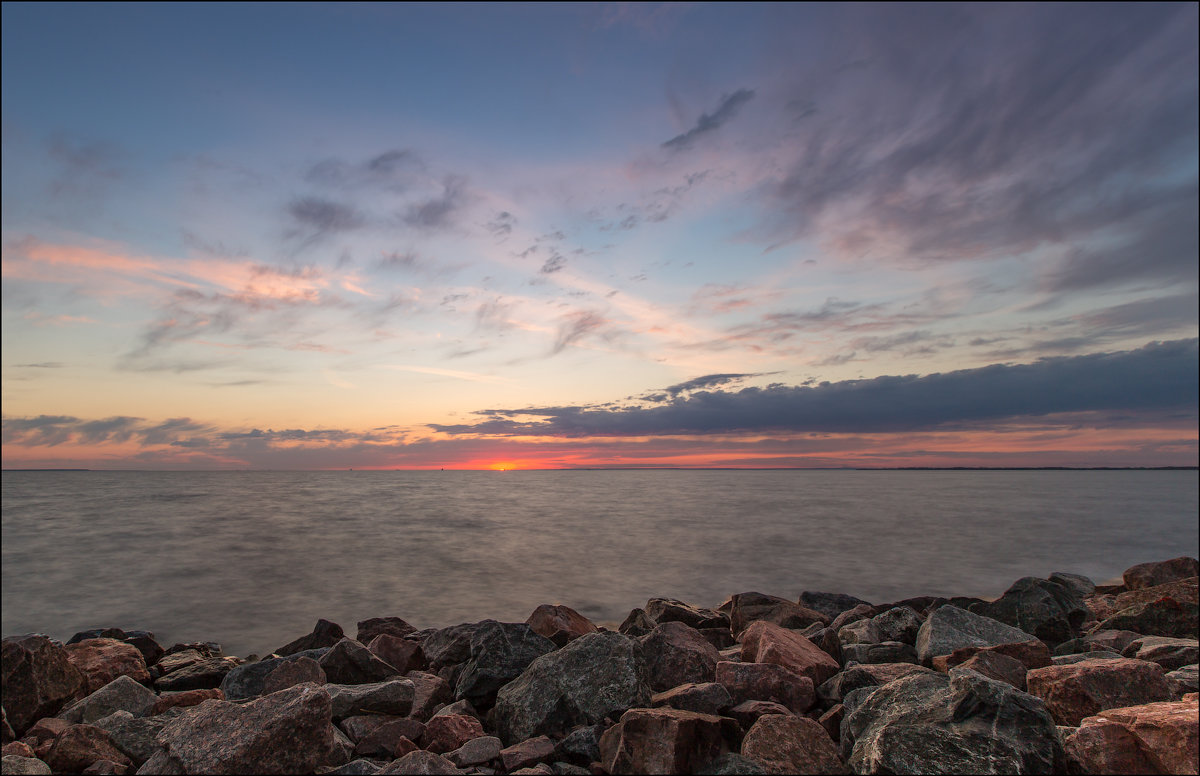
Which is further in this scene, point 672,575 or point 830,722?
point 672,575

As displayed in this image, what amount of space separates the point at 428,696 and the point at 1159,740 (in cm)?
590

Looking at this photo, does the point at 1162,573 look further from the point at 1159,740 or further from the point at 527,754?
the point at 527,754

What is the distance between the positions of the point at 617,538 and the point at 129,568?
59.5ft

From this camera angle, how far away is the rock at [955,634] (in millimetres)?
7156

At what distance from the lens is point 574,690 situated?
18.6ft

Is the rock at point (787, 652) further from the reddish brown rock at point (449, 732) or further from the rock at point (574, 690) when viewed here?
the reddish brown rock at point (449, 732)

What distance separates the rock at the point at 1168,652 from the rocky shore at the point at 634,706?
2cm

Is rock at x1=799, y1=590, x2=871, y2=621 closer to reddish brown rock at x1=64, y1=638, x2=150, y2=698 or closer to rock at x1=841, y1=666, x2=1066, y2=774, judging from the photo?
rock at x1=841, y1=666, x2=1066, y2=774

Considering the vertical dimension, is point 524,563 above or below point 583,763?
below

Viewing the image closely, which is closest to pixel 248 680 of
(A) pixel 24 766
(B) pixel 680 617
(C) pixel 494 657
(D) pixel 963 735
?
(A) pixel 24 766

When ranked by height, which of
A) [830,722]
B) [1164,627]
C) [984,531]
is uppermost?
[830,722]

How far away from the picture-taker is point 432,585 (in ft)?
61.9

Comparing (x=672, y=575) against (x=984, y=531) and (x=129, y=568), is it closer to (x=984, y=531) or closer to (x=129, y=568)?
(x=129, y=568)

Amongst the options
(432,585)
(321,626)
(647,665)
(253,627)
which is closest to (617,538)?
(432,585)
